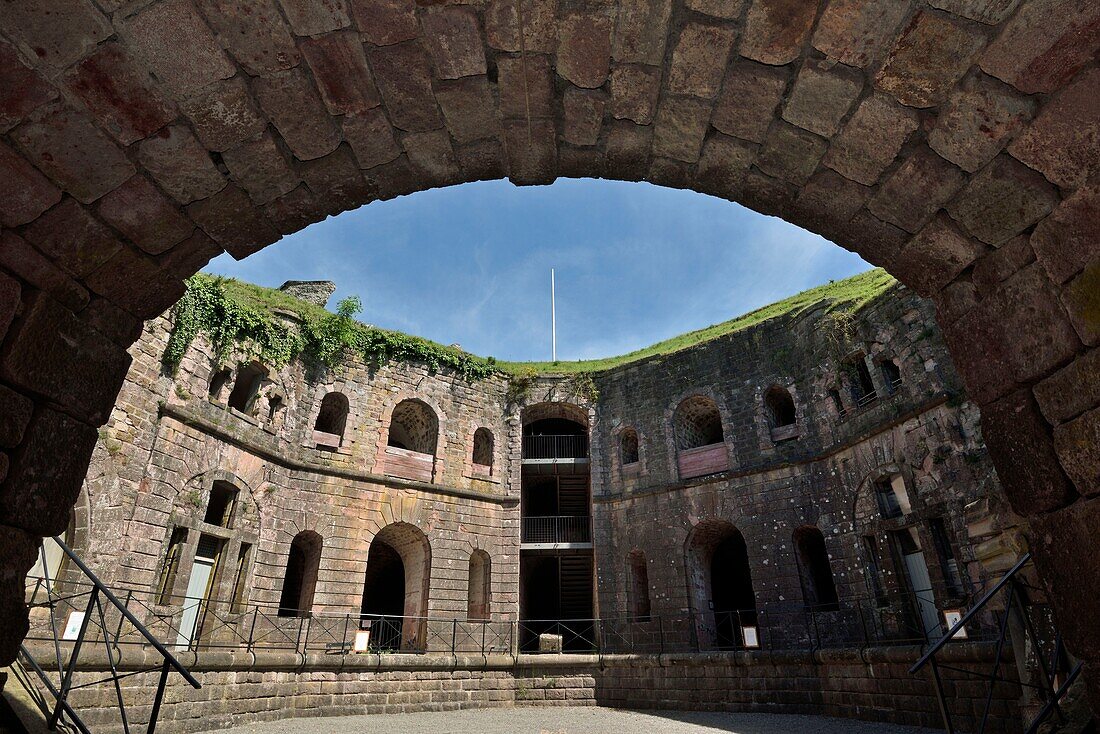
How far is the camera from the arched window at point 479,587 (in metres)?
15.9

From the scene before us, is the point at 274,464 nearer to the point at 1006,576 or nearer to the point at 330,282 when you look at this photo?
the point at 330,282

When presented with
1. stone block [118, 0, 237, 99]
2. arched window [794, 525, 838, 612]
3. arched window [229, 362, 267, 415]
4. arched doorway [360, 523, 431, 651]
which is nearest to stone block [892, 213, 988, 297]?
stone block [118, 0, 237, 99]

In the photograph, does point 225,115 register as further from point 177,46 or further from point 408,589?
point 408,589

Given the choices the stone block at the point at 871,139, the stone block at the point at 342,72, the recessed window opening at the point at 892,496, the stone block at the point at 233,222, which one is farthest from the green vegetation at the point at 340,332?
the stone block at the point at 871,139

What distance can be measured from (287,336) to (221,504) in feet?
13.6

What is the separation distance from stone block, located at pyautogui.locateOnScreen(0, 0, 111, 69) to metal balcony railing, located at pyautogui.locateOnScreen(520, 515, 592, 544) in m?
16.9

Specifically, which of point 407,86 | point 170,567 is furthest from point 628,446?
point 407,86

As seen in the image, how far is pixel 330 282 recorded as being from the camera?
18.5 meters

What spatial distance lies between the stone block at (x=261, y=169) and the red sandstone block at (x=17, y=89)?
27.7 inches

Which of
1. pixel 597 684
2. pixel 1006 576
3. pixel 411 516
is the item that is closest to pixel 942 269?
pixel 1006 576

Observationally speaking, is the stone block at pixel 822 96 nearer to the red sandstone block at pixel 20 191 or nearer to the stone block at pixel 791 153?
the stone block at pixel 791 153

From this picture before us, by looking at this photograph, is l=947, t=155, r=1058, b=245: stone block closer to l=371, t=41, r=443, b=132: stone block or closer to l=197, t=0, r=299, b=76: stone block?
l=371, t=41, r=443, b=132: stone block

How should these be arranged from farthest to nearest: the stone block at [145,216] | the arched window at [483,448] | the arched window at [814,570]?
the arched window at [483,448]
the arched window at [814,570]
the stone block at [145,216]

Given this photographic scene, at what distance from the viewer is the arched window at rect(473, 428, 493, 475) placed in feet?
59.3
